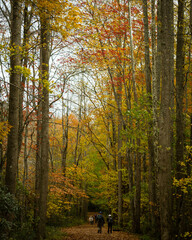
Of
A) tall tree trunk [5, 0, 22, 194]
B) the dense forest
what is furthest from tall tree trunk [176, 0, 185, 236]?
tall tree trunk [5, 0, 22, 194]

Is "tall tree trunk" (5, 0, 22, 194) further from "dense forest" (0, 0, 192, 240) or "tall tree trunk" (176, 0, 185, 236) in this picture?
"tall tree trunk" (176, 0, 185, 236)

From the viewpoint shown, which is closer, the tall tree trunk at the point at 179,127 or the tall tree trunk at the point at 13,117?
the tall tree trunk at the point at 13,117

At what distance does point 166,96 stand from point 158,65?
424cm

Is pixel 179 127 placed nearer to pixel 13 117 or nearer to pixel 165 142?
pixel 165 142

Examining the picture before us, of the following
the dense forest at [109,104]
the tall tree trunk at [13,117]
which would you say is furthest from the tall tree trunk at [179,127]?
the tall tree trunk at [13,117]

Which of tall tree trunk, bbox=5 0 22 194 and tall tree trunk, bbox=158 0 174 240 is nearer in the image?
tall tree trunk, bbox=5 0 22 194

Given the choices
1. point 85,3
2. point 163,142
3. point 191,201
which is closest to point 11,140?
point 163,142

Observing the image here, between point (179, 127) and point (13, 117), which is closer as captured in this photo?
point (13, 117)

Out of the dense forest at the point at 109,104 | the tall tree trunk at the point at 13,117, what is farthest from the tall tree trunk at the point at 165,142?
the tall tree trunk at the point at 13,117

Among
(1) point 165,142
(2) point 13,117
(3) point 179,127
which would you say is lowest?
(1) point 165,142

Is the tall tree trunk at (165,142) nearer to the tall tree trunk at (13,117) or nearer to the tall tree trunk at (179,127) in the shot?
the tall tree trunk at (179,127)

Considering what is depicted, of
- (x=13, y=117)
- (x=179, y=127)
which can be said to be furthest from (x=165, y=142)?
(x=13, y=117)

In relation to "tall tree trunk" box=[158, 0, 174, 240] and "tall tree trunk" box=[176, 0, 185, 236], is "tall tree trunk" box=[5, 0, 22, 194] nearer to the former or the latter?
"tall tree trunk" box=[158, 0, 174, 240]

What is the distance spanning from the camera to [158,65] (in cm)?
1093
